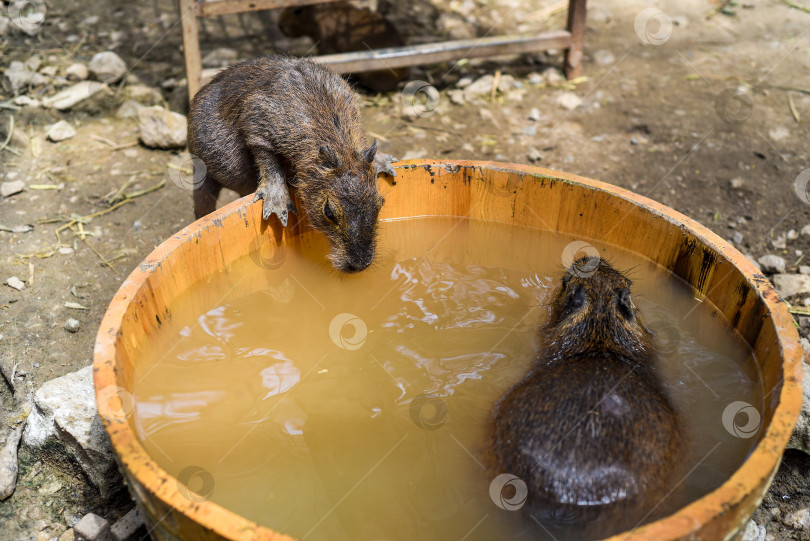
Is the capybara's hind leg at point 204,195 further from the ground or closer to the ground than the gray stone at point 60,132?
further from the ground

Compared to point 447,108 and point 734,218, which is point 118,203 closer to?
point 447,108

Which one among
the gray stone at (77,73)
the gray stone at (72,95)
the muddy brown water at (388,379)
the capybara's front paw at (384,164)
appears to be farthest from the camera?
the gray stone at (77,73)

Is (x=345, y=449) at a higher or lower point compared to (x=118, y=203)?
higher

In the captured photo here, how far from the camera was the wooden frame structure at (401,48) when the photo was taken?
5.79 m

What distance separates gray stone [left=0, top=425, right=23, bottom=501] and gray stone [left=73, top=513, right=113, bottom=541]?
475 millimetres

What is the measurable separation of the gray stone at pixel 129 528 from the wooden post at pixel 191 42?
3821mm

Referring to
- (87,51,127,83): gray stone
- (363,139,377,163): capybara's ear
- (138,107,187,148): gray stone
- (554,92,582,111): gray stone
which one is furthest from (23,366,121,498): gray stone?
(554,92,582,111): gray stone

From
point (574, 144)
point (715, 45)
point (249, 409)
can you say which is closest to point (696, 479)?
point (249, 409)

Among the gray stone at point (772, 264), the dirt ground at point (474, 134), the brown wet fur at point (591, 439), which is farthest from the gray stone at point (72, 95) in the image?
the gray stone at point (772, 264)

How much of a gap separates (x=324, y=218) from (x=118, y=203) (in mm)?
2311

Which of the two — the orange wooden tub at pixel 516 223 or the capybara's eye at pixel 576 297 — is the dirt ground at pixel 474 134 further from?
the capybara's eye at pixel 576 297

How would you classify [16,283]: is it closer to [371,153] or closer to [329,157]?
[329,157]

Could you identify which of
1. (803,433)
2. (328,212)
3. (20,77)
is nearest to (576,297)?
(803,433)

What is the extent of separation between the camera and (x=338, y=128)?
415 cm
